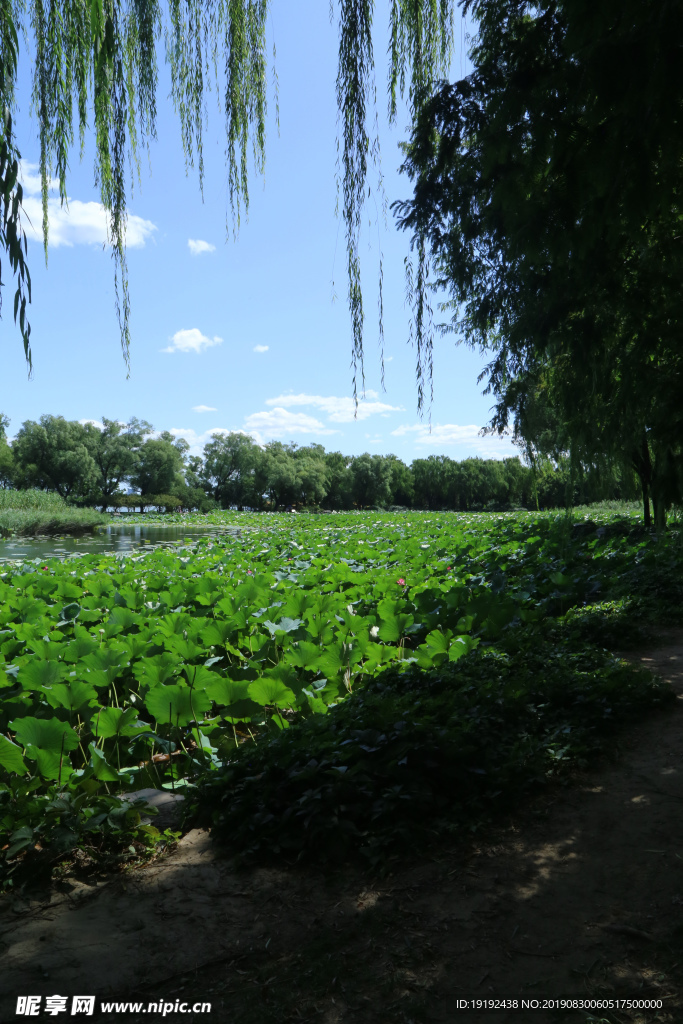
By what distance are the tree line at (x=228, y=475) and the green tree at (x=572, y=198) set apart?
4632 centimetres

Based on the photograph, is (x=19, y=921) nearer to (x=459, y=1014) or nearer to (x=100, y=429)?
(x=459, y=1014)

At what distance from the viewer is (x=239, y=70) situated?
2.50 m

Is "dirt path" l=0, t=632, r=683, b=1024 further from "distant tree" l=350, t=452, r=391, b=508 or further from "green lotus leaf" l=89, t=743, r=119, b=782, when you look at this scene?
"distant tree" l=350, t=452, r=391, b=508

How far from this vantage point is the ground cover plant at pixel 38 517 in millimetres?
29795

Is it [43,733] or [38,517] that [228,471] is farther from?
[43,733]

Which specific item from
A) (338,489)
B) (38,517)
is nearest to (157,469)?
(338,489)

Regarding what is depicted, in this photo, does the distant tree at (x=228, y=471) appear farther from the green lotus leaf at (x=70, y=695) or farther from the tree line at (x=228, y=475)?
the green lotus leaf at (x=70, y=695)

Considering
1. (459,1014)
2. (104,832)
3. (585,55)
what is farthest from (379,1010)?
(585,55)

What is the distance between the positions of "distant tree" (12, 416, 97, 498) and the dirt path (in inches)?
2259

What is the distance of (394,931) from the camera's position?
82.2 inches

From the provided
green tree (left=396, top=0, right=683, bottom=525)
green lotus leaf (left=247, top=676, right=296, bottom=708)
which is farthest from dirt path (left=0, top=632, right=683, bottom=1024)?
green tree (left=396, top=0, right=683, bottom=525)

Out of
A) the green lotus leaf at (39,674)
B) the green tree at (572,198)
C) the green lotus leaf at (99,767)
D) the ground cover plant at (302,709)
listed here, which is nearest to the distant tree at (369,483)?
the ground cover plant at (302,709)

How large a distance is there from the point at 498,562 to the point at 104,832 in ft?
25.1

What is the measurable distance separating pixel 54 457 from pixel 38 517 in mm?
27268
